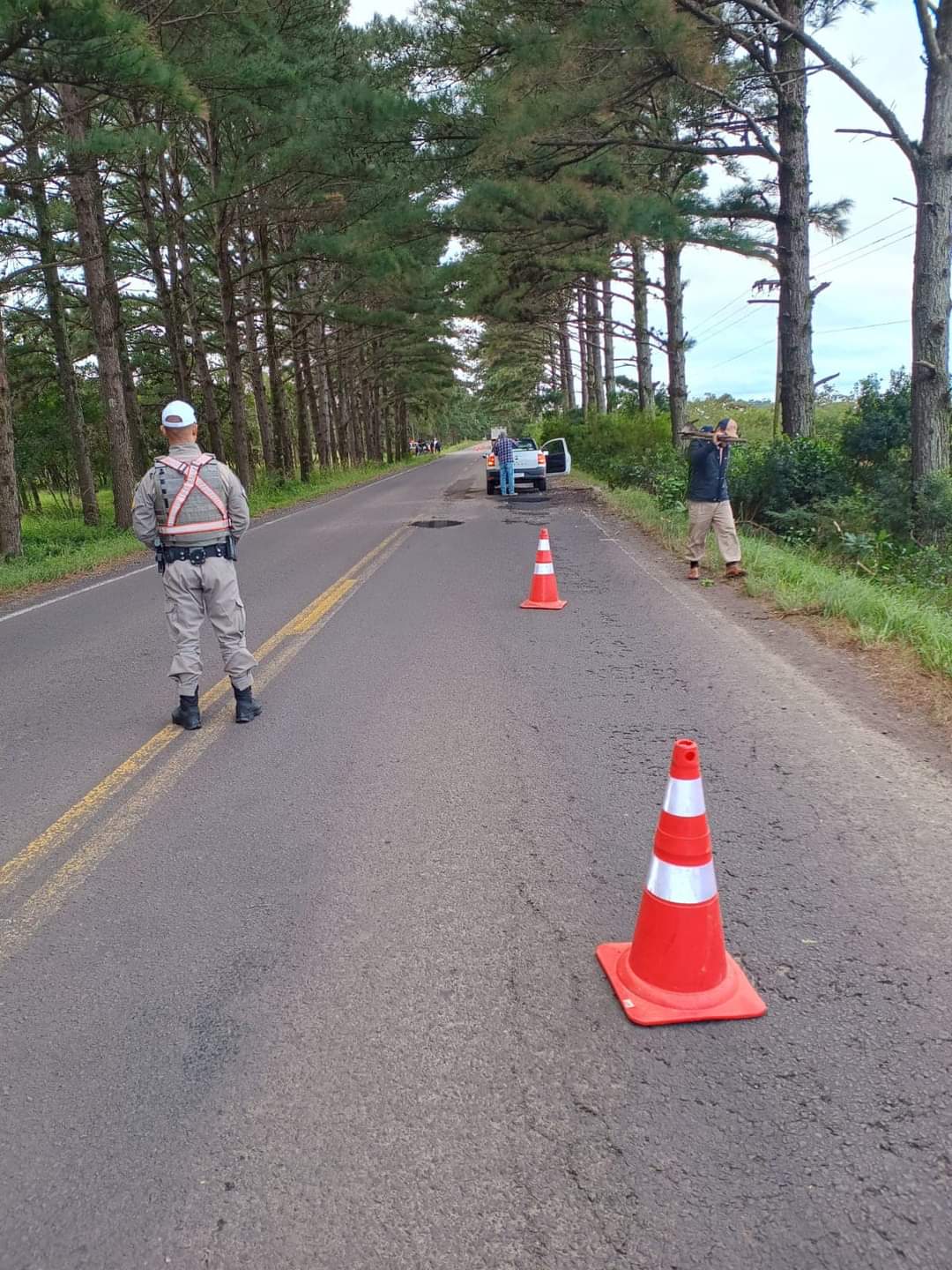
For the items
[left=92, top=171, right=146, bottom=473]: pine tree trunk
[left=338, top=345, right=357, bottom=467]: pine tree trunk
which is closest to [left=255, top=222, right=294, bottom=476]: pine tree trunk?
[left=92, top=171, right=146, bottom=473]: pine tree trunk

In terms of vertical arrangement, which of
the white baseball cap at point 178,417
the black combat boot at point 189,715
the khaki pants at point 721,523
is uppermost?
the white baseball cap at point 178,417

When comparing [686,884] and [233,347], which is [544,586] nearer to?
[686,884]

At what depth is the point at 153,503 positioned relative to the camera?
17.3ft

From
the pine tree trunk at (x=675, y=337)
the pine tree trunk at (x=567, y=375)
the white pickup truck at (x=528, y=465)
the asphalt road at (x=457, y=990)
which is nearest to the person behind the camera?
the asphalt road at (x=457, y=990)

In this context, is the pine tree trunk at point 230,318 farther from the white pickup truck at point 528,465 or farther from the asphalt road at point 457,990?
the asphalt road at point 457,990

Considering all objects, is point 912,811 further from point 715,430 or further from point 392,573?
point 392,573

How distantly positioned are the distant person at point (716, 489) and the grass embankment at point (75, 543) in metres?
9.44

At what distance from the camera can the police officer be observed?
523cm

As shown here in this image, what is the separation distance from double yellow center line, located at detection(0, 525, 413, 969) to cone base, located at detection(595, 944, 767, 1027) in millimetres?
2165

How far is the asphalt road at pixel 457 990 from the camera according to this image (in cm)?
196

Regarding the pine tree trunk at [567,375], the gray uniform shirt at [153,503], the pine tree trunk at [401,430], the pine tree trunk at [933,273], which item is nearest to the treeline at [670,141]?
the pine tree trunk at [933,273]

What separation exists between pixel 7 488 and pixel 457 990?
46.4 feet

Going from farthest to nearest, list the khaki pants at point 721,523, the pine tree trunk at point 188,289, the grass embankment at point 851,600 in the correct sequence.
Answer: the pine tree trunk at point 188,289
the khaki pants at point 721,523
the grass embankment at point 851,600

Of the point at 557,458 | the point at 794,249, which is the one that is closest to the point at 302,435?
the point at 557,458
